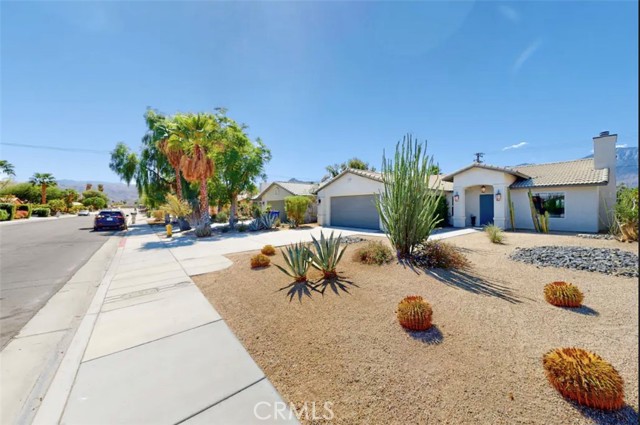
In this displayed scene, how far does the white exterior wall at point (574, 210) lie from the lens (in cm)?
1404

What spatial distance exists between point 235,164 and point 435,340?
20701mm

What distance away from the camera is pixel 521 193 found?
53.6 feet

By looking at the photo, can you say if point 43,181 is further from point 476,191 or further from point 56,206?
point 476,191

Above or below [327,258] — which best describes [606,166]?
above

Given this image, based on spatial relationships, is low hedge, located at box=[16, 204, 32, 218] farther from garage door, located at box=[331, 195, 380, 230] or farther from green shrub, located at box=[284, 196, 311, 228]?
garage door, located at box=[331, 195, 380, 230]

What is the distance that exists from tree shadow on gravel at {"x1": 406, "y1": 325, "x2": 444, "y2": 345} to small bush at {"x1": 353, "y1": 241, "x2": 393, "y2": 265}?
11.1ft

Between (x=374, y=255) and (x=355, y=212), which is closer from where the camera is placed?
(x=374, y=255)

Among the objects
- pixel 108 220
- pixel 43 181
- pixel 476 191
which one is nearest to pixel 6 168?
pixel 43 181

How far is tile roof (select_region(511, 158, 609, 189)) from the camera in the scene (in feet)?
46.3

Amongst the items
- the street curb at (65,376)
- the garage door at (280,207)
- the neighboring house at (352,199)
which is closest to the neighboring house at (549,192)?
the neighboring house at (352,199)

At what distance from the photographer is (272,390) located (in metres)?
2.88

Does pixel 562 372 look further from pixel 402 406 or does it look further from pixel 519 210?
pixel 519 210

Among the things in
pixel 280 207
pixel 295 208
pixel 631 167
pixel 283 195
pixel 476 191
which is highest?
pixel 283 195

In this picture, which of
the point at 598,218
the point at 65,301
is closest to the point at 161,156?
the point at 65,301
